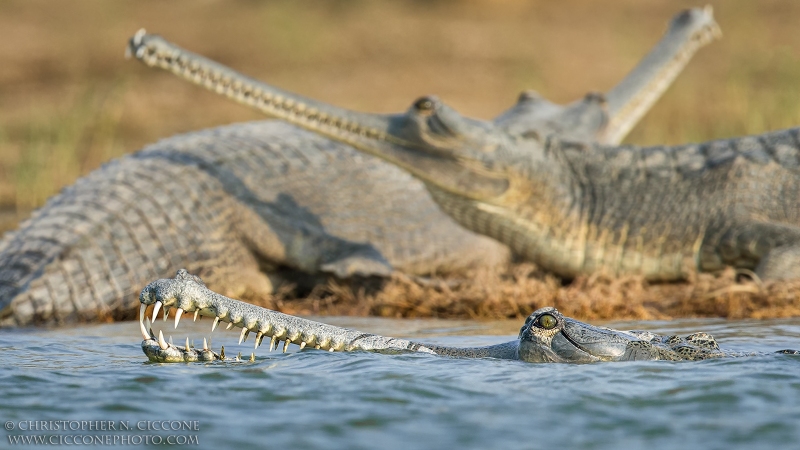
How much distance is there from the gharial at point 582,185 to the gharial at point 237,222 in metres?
0.29

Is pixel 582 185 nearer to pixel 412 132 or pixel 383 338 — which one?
pixel 412 132

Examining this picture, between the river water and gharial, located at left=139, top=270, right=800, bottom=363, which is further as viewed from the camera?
gharial, located at left=139, top=270, right=800, bottom=363

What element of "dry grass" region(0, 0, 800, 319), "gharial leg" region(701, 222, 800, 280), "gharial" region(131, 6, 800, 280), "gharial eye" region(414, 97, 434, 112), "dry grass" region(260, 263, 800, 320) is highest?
"dry grass" region(0, 0, 800, 319)

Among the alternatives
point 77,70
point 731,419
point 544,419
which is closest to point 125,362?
point 544,419

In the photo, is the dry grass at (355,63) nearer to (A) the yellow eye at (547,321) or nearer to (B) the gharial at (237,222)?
(B) the gharial at (237,222)

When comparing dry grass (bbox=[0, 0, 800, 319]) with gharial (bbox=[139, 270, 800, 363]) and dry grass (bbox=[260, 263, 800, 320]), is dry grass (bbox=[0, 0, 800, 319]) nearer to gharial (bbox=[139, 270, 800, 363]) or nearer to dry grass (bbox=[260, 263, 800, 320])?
dry grass (bbox=[260, 263, 800, 320])

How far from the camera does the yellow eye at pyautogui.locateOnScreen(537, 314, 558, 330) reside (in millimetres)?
3441

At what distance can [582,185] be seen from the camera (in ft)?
22.7

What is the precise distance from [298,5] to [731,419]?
53.8ft

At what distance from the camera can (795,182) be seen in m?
6.42

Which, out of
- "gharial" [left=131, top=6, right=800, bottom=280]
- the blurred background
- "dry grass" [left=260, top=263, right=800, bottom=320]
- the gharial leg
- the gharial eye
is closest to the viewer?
"dry grass" [left=260, top=263, right=800, bottom=320]

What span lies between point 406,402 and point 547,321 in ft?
1.86

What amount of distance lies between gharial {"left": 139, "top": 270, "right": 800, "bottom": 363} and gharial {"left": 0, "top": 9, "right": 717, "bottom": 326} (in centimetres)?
245

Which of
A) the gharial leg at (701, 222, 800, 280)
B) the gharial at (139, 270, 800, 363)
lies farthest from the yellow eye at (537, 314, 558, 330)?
the gharial leg at (701, 222, 800, 280)
